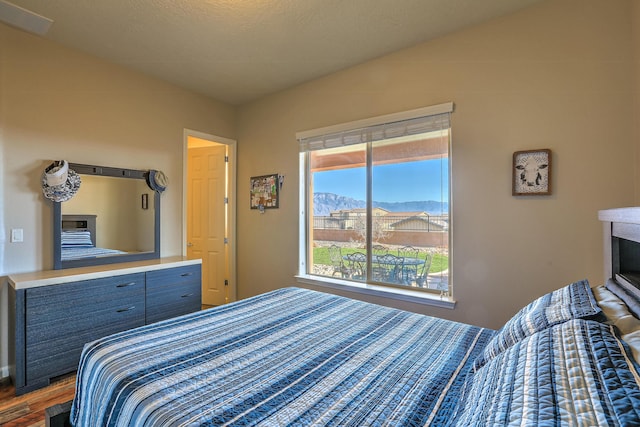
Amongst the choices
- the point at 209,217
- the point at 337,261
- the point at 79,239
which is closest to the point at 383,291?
the point at 337,261

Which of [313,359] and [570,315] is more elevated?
[570,315]

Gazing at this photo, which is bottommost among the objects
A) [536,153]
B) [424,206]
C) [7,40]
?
[424,206]

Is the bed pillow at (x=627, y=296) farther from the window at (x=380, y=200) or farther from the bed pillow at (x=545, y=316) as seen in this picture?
the window at (x=380, y=200)

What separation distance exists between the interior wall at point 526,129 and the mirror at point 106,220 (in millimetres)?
2567

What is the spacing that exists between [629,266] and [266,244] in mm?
3205

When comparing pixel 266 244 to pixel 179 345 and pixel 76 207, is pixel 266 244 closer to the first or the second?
pixel 76 207

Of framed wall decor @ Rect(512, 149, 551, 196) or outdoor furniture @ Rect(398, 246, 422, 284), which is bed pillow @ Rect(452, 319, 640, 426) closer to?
framed wall decor @ Rect(512, 149, 551, 196)

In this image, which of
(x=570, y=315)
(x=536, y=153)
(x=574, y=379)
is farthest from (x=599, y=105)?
(x=574, y=379)

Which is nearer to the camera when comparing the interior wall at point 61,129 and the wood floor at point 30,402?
the wood floor at point 30,402

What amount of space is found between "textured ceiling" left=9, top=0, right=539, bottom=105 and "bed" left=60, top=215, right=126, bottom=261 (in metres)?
1.61

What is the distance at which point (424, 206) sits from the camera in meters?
2.61

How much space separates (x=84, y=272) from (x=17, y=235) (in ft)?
1.96

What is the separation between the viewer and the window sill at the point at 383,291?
2.45m

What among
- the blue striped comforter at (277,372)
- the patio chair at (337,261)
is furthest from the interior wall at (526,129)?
the blue striped comforter at (277,372)
